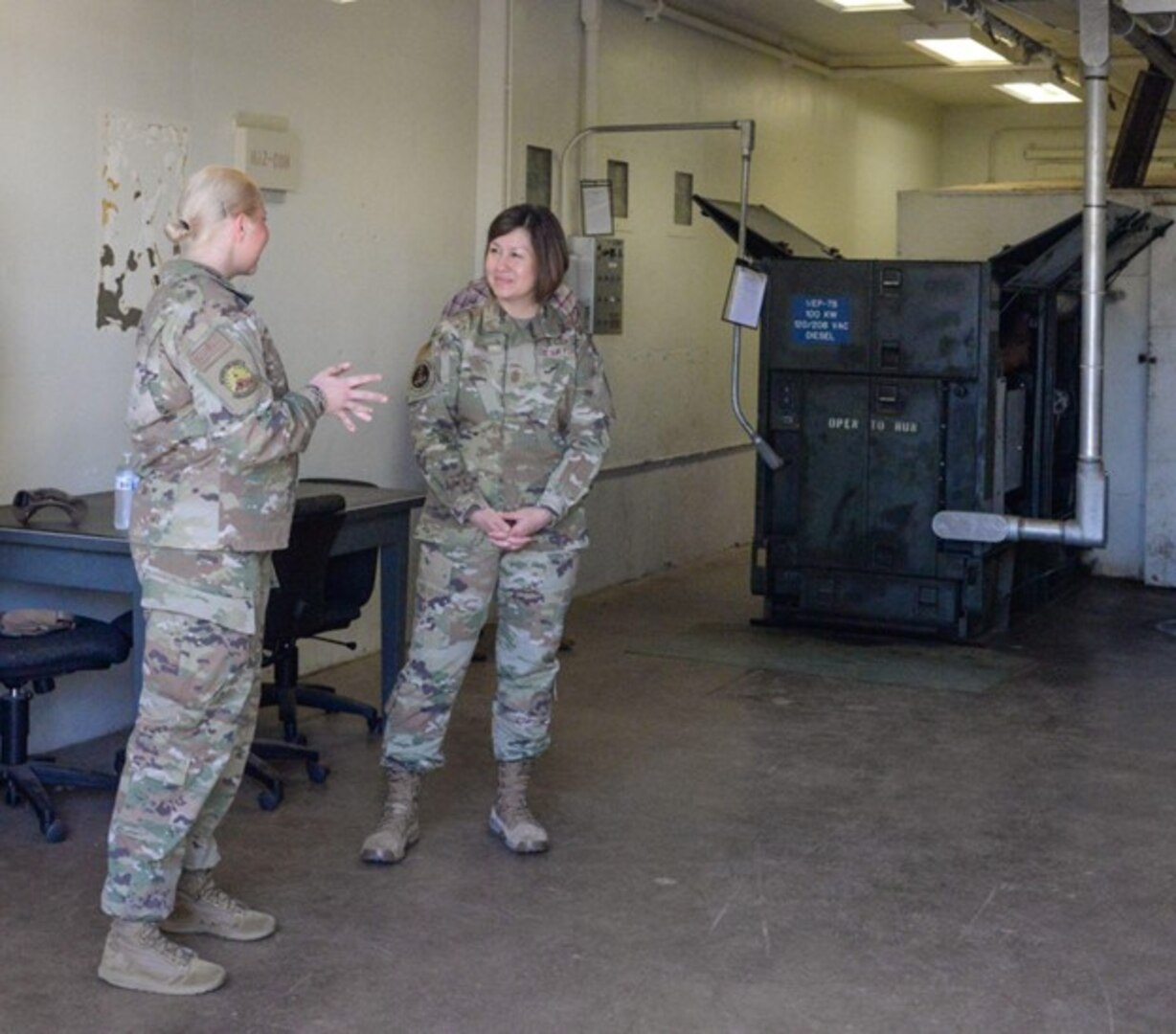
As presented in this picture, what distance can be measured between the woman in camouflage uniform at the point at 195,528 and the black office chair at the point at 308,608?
1.29 metres

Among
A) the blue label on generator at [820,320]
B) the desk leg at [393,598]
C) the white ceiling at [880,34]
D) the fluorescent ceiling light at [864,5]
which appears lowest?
the desk leg at [393,598]

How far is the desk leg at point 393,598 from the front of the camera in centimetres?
566

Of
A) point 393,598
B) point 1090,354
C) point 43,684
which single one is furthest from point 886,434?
point 43,684

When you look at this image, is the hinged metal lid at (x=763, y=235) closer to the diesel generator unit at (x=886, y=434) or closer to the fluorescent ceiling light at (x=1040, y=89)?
the diesel generator unit at (x=886, y=434)

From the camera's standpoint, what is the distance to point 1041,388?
26.5ft

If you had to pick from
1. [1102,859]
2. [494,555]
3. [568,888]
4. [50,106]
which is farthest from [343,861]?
[50,106]

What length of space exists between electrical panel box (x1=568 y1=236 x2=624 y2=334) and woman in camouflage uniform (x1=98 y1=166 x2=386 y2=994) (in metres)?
4.31

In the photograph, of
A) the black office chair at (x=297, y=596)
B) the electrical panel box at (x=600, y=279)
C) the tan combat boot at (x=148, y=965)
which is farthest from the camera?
the electrical panel box at (x=600, y=279)

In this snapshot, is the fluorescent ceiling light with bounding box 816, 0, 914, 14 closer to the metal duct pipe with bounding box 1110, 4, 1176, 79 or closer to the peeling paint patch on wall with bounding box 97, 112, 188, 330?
the metal duct pipe with bounding box 1110, 4, 1176, 79

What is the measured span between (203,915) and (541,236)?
5.68 ft

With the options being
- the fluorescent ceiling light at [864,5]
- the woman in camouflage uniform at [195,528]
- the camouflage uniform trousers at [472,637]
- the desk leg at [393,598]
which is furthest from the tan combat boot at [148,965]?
the fluorescent ceiling light at [864,5]

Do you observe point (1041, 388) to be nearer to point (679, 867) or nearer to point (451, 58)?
point (451, 58)

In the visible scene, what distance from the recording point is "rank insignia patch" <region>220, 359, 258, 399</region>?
3486 mm

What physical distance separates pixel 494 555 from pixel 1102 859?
1.74m
